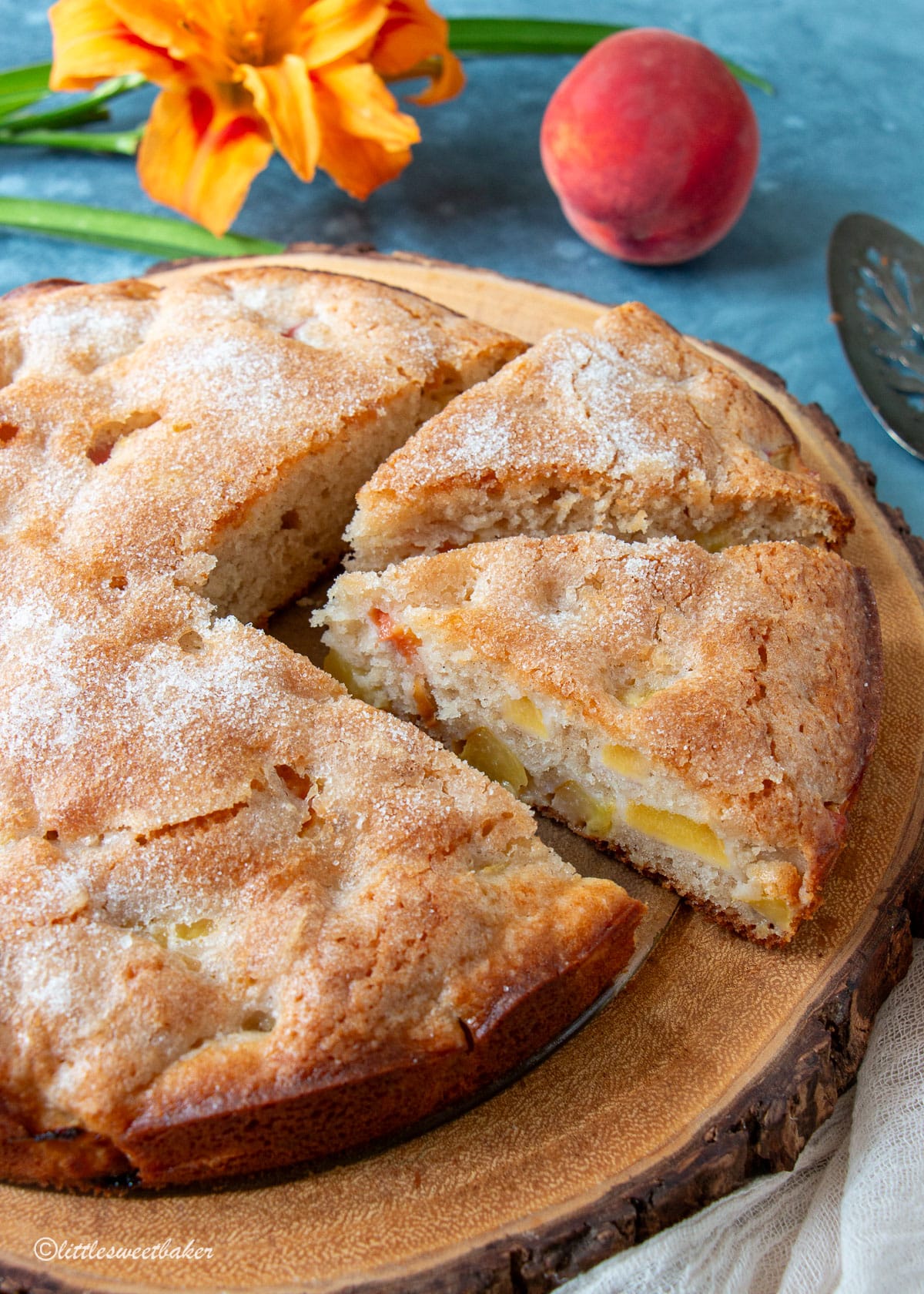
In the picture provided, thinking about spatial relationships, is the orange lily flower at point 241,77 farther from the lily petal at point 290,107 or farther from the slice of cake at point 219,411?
the slice of cake at point 219,411

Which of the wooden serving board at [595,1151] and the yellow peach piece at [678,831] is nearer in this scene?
the wooden serving board at [595,1151]

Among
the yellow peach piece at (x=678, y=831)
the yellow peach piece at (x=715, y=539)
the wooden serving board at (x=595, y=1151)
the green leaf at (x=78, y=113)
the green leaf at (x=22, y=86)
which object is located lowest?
the wooden serving board at (x=595, y=1151)

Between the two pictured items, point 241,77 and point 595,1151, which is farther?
point 241,77

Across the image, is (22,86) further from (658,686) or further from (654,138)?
(658,686)

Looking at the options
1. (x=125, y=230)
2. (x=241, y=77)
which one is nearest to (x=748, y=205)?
(x=241, y=77)

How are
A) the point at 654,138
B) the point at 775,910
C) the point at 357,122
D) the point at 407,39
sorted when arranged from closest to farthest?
the point at 775,910 → the point at 357,122 → the point at 654,138 → the point at 407,39

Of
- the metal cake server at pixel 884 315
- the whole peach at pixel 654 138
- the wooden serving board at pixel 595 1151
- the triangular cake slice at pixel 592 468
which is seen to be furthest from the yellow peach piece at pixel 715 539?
the whole peach at pixel 654 138

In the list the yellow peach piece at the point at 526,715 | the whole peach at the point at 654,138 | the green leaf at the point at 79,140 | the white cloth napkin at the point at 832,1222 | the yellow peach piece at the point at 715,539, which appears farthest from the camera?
the green leaf at the point at 79,140
